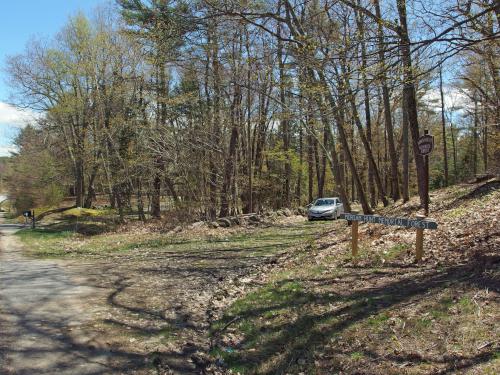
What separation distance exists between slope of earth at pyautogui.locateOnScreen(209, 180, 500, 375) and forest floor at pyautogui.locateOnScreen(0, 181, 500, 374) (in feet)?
0.06

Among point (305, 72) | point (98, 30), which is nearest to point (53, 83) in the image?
point (98, 30)

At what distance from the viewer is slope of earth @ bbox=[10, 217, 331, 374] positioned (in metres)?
6.21

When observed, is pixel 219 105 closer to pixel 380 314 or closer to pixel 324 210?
pixel 324 210

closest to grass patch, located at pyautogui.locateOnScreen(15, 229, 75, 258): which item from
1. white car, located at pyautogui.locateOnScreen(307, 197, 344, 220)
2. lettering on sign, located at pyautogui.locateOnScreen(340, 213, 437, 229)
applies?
lettering on sign, located at pyautogui.locateOnScreen(340, 213, 437, 229)

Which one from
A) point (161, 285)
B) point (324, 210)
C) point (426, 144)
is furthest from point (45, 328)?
point (324, 210)

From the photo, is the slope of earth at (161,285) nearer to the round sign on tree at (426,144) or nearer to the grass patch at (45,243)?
the grass patch at (45,243)

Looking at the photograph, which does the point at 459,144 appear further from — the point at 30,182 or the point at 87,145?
the point at 30,182

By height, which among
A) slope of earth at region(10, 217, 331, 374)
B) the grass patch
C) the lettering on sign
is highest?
the lettering on sign

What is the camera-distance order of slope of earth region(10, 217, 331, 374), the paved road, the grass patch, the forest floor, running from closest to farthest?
1. the forest floor
2. the paved road
3. slope of earth region(10, 217, 331, 374)
4. the grass patch

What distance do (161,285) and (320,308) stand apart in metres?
4.33

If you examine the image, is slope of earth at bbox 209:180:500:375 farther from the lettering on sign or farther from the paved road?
the paved road

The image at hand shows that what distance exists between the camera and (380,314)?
5.99 m

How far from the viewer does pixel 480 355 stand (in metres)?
4.44

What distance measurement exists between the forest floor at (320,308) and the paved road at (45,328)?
0.76ft
